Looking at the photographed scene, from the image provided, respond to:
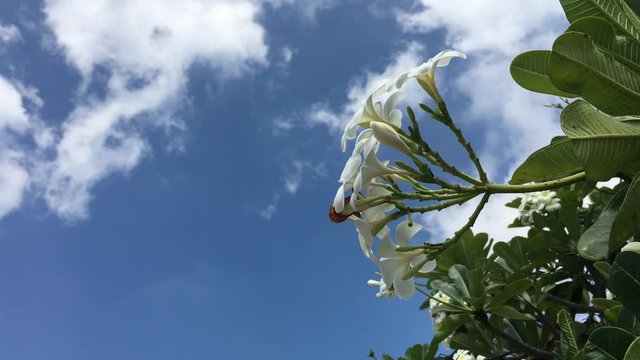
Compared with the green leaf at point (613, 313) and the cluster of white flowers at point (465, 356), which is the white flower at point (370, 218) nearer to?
the green leaf at point (613, 313)

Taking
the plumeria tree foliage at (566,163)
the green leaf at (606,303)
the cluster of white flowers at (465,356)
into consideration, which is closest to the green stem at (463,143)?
the plumeria tree foliage at (566,163)

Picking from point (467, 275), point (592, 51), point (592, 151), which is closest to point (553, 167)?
point (592, 151)

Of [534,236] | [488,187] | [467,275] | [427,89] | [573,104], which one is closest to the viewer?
[573,104]

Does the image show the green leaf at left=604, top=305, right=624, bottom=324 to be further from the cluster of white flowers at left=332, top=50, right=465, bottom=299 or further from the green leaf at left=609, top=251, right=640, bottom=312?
the cluster of white flowers at left=332, top=50, right=465, bottom=299

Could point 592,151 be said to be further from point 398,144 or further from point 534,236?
point 534,236

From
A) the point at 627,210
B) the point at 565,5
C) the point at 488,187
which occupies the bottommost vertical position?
the point at 627,210

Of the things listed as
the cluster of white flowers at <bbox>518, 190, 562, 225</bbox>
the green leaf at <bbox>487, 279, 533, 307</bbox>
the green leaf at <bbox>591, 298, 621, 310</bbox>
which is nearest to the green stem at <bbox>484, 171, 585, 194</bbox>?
the green leaf at <bbox>591, 298, 621, 310</bbox>

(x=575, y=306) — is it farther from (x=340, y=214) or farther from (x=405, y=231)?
(x=340, y=214)
